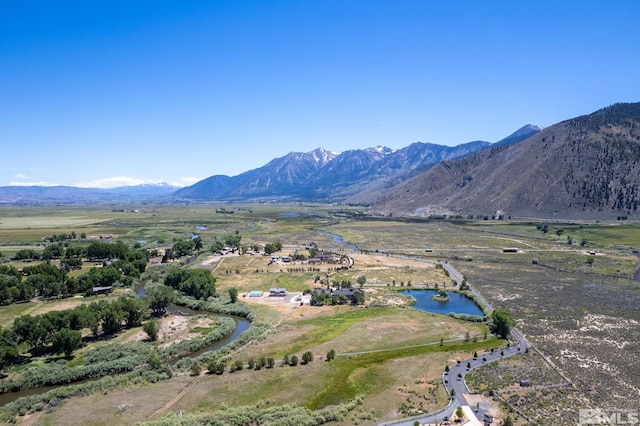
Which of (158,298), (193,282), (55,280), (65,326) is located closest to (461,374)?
(158,298)

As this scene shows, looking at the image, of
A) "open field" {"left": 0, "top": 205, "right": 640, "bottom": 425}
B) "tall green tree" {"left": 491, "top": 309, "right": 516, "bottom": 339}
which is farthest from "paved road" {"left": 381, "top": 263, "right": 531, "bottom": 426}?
"tall green tree" {"left": 491, "top": 309, "right": 516, "bottom": 339}

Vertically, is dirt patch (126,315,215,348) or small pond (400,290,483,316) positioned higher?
dirt patch (126,315,215,348)

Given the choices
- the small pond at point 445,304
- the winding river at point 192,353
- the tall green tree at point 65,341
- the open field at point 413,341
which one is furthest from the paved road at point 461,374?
the tall green tree at point 65,341

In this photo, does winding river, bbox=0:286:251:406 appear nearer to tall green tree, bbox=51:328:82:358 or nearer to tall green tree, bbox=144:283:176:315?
tall green tree, bbox=144:283:176:315

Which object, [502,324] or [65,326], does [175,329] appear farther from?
[502,324]

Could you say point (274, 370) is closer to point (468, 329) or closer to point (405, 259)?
point (468, 329)

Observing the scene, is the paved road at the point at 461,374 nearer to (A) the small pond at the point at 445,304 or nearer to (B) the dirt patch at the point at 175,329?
(A) the small pond at the point at 445,304

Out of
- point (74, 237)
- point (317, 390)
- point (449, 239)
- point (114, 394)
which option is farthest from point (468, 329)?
point (74, 237)
